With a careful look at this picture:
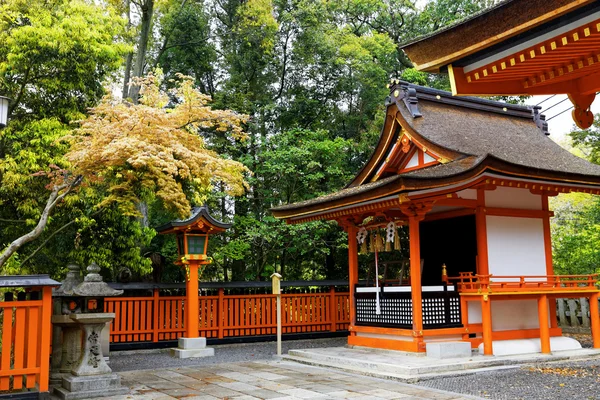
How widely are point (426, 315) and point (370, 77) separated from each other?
11310 millimetres

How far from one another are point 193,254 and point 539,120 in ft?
31.8

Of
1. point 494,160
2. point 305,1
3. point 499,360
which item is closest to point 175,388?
point 499,360

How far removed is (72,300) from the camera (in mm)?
7570

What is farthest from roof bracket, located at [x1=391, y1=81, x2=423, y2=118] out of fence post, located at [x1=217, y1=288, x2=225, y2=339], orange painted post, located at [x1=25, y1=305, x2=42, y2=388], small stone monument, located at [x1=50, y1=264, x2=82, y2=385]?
orange painted post, located at [x1=25, y1=305, x2=42, y2=388]

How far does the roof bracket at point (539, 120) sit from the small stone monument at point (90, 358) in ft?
37.8

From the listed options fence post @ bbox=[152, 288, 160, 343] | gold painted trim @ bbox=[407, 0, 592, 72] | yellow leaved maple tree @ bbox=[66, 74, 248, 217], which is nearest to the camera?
gold painted trim @ bbox=[407, 0, 592, 72]

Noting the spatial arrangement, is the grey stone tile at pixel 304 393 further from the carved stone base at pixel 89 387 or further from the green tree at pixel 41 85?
the green tree at pixel 41 85

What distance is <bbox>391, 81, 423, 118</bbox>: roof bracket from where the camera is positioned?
1198cm

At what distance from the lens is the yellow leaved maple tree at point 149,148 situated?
820 centimetres

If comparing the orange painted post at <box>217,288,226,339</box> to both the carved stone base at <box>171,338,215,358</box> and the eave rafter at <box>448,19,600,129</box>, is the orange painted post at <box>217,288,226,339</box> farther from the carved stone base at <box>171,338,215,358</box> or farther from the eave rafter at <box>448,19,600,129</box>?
the eave rafter at <box>448,19,600,129</box>

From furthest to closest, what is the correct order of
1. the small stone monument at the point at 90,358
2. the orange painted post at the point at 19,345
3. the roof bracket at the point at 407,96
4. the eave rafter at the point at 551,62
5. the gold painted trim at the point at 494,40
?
the roof bracket at the point at 407,96 → the small stone monument at the point at 90,358 → the orange painted post at the point at 19,345 → the eave rafter at the point at 551,62 → the gold painted trim at the point at 494,40

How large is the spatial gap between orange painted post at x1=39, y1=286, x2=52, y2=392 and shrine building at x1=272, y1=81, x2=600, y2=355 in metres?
5.59

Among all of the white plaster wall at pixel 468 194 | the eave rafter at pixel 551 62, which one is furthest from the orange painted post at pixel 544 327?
the eave rafter at pixel 551 62

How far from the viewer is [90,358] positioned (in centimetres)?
720
